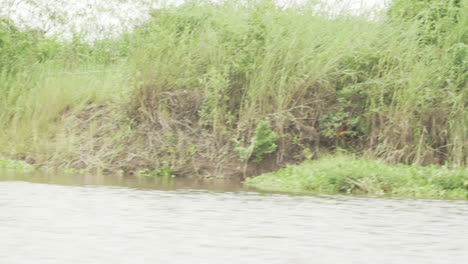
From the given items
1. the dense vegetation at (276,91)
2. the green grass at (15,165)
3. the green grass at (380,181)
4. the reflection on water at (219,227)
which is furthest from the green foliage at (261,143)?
the green grass at (15,165)

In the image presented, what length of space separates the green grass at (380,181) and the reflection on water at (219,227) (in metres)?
1.08

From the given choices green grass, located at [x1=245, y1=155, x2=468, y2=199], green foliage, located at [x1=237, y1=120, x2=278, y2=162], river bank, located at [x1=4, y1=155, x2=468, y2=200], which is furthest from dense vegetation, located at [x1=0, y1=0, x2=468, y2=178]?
green grass, located at [x1=245, y1=155, x2=468, y2=199]

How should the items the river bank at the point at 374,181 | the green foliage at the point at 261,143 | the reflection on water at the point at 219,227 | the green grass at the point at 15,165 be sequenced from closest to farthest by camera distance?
the reflection on water at the point at 219,227
the river bank at the point at 374,181
the green foliage at the point at 261,143
the green grass at the point at 15,165

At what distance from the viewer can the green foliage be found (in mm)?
14242

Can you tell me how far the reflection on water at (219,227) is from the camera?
5812 millimetres

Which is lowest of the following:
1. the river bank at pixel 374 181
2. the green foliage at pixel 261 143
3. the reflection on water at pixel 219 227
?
the reflection on water at pixel 219 227

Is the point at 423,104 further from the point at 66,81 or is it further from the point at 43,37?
the point at 43,37

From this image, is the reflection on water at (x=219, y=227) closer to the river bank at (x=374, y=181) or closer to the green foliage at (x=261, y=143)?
the river bank at (x=374, y=181)

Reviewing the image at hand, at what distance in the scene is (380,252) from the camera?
608 cm

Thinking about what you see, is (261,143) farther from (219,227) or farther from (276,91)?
(219,227)

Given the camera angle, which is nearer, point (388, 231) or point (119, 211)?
point (388, 231)

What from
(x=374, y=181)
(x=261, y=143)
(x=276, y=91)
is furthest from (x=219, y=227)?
(x=276, y=91)

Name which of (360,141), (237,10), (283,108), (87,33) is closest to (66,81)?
(87,33)

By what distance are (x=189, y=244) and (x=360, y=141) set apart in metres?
9.32
